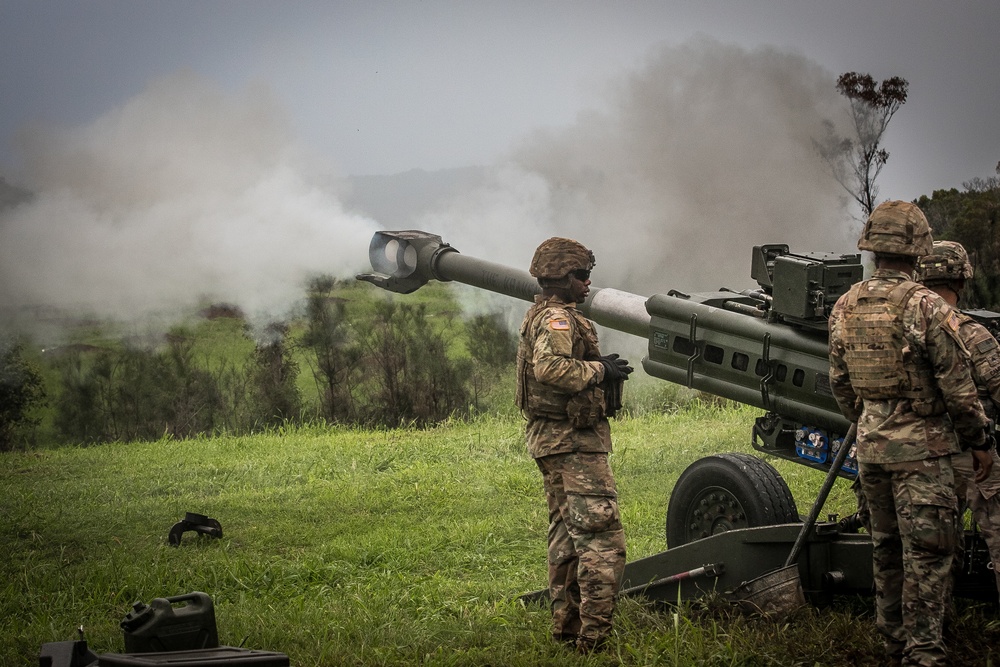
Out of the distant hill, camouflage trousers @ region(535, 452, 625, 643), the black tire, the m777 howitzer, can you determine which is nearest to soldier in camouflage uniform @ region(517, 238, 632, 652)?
camouflage trousers @ region(535, 452, 625, 643)

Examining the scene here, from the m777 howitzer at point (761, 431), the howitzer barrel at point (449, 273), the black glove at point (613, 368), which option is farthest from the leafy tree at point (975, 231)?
the black glove at point (613, 368)

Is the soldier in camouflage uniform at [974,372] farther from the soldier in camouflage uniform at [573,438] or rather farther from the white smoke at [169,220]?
the white smoke at [169,220]

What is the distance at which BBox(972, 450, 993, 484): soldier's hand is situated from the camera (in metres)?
3.90

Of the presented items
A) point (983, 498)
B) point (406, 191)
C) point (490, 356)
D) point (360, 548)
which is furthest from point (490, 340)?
point (983, 498)

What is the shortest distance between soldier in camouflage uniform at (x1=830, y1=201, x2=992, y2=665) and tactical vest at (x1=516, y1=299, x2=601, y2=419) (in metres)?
0.99

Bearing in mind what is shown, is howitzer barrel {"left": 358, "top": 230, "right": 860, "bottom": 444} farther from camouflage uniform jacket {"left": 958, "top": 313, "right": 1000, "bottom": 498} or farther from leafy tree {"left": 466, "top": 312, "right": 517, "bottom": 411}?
leafy tree {"left": 466, "top": 312, "right": 517, "bottom": 411}

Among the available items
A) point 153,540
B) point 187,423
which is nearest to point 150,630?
point 153,540

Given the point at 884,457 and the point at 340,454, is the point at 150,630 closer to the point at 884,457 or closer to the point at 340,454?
the point at 884,457

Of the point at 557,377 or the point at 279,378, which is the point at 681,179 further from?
the point at 557,377

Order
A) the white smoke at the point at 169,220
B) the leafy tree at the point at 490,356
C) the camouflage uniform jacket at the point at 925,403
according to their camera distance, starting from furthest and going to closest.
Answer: the leafy tree at the point at 490,356, the white smoke at the point at 169,220, the camouflage uniform jacket at the point at 925,403

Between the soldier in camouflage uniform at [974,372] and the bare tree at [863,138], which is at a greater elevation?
the bare tree at [863,138]

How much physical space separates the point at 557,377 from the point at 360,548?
103 inches

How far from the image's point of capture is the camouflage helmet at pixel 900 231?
12.8 feet

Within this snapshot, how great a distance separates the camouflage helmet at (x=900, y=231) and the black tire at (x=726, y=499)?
4.60 ft
